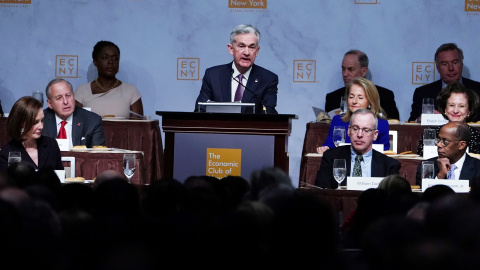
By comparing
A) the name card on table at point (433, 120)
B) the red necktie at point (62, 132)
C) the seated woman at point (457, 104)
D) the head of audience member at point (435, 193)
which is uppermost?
the seated woman at point (457, 104)

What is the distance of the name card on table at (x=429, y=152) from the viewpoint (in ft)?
18.6

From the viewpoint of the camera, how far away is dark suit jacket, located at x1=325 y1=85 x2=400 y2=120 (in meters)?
7.89

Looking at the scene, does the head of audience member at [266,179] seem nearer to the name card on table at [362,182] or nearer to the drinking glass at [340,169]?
the name card on table at [362,182]

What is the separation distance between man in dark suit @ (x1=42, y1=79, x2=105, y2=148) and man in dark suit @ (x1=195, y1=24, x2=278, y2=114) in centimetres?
95

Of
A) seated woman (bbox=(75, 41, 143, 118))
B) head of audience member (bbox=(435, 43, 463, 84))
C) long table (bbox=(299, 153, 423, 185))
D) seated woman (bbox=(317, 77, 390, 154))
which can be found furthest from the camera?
seated woman (bbox=(75, 41, 143, 118))

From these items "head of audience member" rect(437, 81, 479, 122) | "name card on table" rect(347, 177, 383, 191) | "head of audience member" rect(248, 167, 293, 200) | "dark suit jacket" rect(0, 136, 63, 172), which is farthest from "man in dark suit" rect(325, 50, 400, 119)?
"head of audience member" rect(248, 167, 293, 200)

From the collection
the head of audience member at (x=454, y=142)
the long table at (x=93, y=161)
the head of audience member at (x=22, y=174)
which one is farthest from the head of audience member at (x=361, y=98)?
the head of audience member at (x=22, y=174)

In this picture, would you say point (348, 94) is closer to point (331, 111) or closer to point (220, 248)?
point (331, 111)

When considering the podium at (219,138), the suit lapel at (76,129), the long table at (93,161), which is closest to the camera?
the podium at (219,138)

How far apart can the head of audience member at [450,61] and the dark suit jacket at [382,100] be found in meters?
0.57

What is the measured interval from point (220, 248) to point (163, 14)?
7219mm

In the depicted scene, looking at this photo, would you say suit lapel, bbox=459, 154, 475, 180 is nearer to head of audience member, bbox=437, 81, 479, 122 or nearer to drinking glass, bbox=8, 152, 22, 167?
head of audience member, bbox=437, 81, 479, 122

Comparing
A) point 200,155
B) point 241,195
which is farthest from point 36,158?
point 241,195

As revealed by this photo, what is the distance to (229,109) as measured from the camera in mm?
5246
